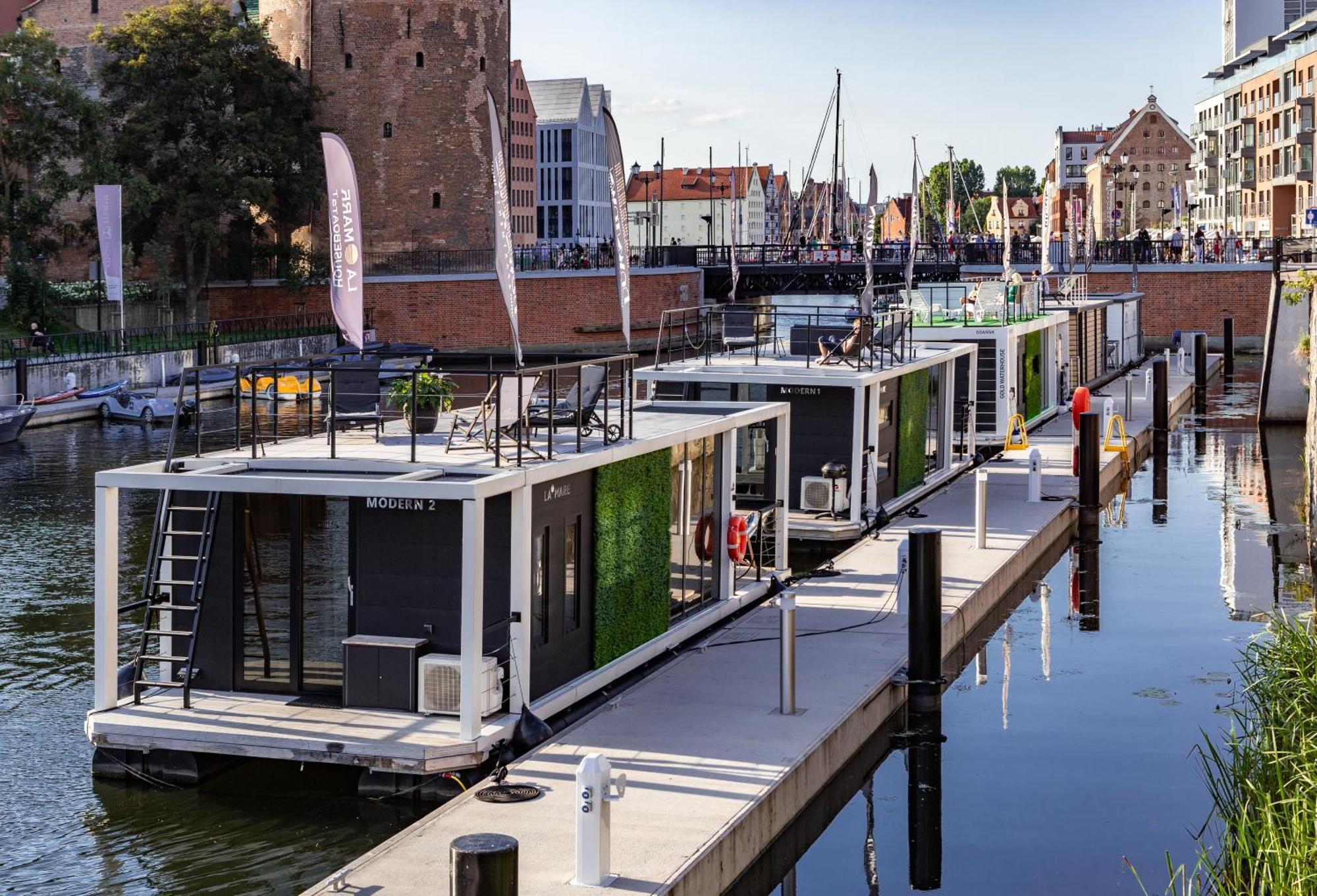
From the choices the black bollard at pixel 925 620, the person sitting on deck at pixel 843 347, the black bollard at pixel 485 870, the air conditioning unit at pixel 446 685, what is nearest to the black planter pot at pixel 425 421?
the air conditioning unit at pixel 446 685

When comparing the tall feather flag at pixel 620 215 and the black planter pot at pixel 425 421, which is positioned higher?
the tall feather flag at pixel 620 215

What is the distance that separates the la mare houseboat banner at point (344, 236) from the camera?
57.3ft

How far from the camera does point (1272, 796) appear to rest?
10.8 m

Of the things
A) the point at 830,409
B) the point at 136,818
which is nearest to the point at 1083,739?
the point at 136,818

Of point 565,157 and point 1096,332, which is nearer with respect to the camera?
point 1096,332

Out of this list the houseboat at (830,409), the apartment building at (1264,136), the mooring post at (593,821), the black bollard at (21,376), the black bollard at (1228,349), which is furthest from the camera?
the apartment building at (1264,136)

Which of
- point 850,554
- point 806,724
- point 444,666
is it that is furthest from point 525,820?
point 850,554

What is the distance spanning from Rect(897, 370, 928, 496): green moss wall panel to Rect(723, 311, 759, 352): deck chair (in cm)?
273

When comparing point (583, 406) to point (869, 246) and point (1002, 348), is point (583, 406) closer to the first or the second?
point (1002, 348)

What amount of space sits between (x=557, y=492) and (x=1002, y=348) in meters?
19.4

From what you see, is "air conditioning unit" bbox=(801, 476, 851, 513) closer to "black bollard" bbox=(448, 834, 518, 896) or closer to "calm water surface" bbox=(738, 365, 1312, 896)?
"calm water surface" bbox=(738, 365, 1312, 896)

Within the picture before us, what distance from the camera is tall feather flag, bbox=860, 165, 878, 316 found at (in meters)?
30.4

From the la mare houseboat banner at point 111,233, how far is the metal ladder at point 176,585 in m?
33.8

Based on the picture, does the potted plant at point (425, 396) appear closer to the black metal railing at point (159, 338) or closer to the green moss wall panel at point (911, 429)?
the green moss wall panel at point (911, 429)
